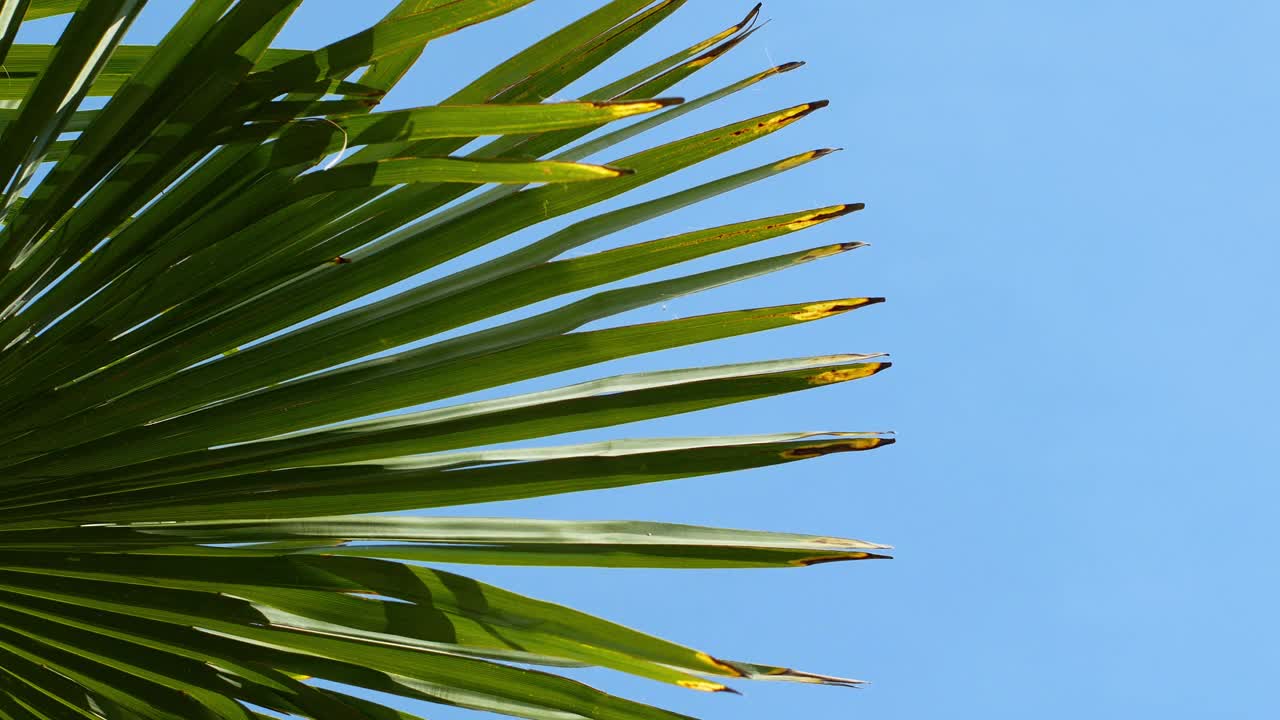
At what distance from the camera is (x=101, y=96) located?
1.63 metres

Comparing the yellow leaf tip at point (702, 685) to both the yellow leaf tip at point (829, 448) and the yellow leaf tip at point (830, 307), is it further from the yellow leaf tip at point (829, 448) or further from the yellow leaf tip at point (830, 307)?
the yellow leaf tip at point (830, 307)

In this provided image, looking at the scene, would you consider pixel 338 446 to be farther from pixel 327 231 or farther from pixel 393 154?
pixel 393 154

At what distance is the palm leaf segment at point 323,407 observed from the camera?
60.6 inches

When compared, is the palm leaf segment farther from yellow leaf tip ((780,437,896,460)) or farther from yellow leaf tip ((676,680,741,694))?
yellow leaf tip ((676,680,741,694))

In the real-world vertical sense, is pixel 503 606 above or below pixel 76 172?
below

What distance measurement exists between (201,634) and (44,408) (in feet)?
1.33

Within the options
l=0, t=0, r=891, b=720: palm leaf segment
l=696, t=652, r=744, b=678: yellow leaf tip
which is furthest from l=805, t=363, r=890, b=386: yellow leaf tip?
l=696, t=652, r=744, b=678: yellow leaf tip

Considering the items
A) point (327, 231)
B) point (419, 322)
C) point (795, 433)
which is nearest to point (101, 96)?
point (327, 231)

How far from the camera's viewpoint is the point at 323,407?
1628 mm

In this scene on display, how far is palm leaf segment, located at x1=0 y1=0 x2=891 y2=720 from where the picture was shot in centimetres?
154

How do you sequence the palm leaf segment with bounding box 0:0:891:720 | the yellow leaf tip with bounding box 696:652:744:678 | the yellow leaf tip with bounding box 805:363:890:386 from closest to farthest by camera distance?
the yellow leaf tip with bounding box 696:652:744:678
the palm leaf segment with bounding box 0:0:891:720
the yellow leaf tip with bounding box 805:363:890:386

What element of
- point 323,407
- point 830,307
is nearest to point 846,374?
point 830,307

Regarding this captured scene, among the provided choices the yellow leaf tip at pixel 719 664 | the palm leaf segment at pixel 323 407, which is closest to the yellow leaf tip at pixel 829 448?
the palm leaf segment at pixel 323 407

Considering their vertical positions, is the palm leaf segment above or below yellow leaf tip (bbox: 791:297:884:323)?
below
